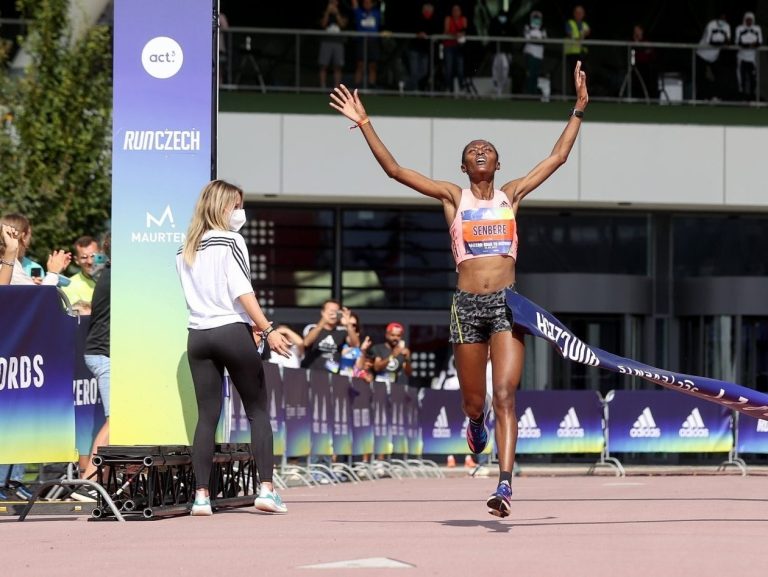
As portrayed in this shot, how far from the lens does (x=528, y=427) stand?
79.4ft

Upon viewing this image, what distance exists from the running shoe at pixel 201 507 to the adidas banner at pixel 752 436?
15.7 m

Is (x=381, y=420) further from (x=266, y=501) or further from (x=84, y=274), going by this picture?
(x=266, y=501)

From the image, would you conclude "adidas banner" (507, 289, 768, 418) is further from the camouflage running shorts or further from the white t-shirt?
the white t-shirt

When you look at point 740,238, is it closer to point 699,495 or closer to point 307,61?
point 307,61

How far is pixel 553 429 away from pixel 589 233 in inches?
281

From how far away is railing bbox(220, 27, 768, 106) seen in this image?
26.9 m

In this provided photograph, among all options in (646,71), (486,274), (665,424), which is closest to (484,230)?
(486,274)

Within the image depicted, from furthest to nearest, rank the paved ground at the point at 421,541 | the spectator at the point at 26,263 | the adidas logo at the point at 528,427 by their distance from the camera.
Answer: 1. the adidas logo at the point at 528,427
2. the spectator at the point at 26,263
3. the paved ground at the point at 421,541

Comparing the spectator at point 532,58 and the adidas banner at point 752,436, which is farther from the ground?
the spectator at point 532,58

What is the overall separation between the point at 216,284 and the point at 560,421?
1520 cm

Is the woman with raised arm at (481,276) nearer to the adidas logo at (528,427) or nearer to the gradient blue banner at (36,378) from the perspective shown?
the gradient blue banner at (36,378)

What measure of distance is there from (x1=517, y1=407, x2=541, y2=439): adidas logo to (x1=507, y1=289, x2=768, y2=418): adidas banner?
13881 mm

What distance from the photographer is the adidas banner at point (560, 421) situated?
24047 mm

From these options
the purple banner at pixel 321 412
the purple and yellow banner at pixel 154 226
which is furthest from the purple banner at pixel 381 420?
the purple and yellow banner at pixel 154 226
